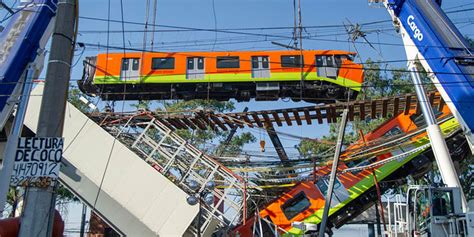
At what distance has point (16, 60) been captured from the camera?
912 cm

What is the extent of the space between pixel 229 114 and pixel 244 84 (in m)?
4.79

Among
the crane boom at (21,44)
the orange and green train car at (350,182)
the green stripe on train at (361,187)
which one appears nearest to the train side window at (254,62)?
the orange and green train car at (350,182)

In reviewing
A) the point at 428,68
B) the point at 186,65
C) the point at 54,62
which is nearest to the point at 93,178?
the point at 54,62

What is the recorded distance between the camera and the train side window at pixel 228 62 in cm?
1961

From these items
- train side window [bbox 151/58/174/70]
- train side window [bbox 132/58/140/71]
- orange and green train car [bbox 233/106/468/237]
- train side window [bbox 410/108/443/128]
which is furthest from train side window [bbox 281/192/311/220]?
train side window [bbox 132/58/140/71]

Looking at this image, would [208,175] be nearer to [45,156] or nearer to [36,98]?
[36,98]

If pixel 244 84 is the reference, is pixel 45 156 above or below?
below

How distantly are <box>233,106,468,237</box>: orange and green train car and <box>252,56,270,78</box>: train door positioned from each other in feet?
20.9

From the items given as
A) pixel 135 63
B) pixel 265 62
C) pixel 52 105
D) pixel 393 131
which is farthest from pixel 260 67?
pixel 52 105

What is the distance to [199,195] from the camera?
496 inches

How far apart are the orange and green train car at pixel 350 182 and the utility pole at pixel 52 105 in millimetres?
8040

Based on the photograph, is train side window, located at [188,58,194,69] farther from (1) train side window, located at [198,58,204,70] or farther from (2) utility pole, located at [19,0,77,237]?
(2) utility pole, located at [19,0,77,237]

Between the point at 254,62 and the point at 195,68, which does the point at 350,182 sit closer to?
the point at 254,62

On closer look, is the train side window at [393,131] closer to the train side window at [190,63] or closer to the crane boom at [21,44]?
the train side window at [190,63]
